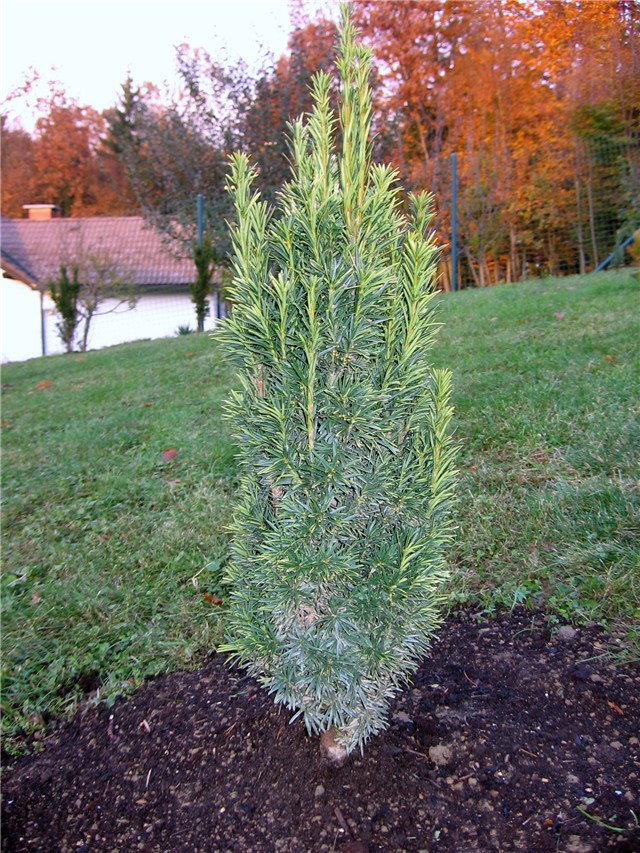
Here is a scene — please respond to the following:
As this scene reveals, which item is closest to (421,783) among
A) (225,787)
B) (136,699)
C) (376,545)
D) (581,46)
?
(225,787)

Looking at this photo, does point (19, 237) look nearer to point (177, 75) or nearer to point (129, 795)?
point (177, 75)

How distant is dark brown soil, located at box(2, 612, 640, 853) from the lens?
1894 mm

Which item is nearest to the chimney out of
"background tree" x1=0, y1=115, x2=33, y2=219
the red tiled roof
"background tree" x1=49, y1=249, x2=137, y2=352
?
the red tiled roof

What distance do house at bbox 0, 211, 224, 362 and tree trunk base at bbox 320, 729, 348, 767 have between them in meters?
14.3

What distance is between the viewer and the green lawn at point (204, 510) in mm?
2939

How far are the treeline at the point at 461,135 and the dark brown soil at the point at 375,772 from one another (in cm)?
695

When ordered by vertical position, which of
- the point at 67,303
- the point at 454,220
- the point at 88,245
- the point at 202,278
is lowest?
the point at 67,303

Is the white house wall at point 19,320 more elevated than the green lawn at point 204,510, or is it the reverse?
the white house wall at point 19,320

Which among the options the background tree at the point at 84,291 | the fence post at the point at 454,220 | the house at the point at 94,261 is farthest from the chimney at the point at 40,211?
the fence post at the point at 454,220

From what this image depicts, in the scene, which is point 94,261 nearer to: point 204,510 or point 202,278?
point 202,278

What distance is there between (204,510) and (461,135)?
47.3 feet

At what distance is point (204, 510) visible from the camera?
4176 millimetres

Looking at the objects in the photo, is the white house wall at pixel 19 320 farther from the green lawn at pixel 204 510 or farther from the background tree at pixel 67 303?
the green lawn at pixel 204 510

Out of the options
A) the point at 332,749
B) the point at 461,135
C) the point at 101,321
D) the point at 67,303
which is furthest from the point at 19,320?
the point at 332,749
